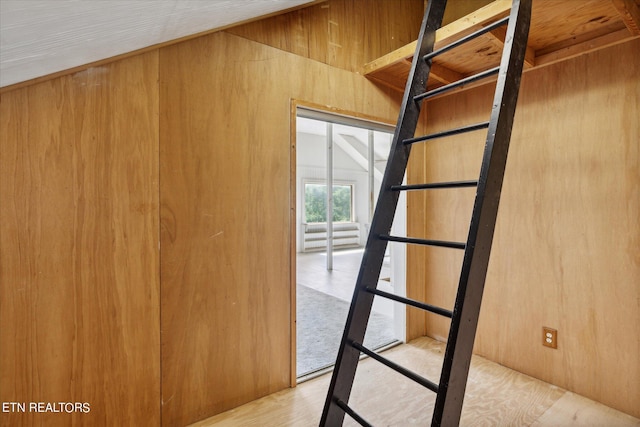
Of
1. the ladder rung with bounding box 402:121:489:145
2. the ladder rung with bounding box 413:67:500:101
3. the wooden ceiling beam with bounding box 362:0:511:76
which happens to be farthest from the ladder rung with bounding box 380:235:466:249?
the wooden ceiling beam with bounding box 362:0:511:76

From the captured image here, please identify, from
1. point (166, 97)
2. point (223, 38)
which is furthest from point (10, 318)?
point (223, 38)

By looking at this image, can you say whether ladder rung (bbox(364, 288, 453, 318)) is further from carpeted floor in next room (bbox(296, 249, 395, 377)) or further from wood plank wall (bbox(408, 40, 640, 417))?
wood plank wall (bbox(408, 40, 640, 417))

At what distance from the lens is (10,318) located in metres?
1.33

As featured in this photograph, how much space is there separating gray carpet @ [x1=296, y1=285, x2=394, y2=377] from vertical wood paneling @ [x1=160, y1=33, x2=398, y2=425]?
450 mm

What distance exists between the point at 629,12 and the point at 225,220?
2.17m

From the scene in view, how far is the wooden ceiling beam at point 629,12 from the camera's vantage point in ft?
4.77

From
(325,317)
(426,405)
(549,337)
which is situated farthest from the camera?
(325,317)

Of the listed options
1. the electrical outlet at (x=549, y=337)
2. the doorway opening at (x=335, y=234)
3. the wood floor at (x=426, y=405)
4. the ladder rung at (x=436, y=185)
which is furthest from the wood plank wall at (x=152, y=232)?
the electrical outlet at (x=549, y=337)

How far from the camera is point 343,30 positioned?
226cm

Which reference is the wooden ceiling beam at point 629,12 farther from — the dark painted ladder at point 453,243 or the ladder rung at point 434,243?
the ladder rung at point 434,243

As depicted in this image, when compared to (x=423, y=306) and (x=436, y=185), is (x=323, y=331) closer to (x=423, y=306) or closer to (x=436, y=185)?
(x=423, y=306)

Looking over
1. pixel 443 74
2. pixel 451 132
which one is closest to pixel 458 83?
A: pixel 451 132

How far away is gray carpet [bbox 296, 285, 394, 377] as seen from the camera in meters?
2.49

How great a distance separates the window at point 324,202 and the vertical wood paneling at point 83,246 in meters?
6.39
